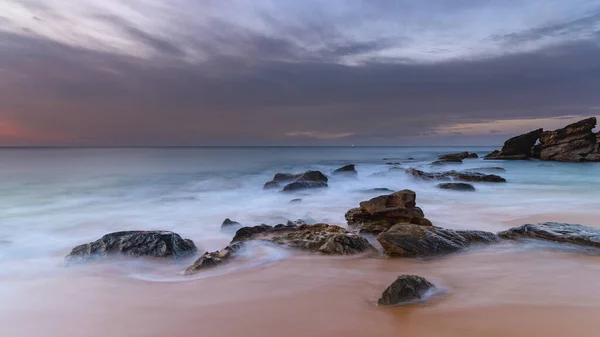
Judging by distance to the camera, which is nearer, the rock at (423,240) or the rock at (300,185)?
the rock at (423,240)

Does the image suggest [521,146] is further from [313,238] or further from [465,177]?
[313,238]

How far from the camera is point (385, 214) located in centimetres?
777

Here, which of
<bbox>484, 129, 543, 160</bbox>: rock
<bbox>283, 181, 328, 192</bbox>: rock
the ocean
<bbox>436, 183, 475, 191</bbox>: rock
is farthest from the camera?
<bbox>484, 129, 543, 160</bbox>: rock

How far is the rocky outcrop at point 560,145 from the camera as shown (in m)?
37.4

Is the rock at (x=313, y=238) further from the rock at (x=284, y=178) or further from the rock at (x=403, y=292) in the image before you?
the rock at (x=284, y=178)

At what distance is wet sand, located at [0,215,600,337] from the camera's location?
352cm

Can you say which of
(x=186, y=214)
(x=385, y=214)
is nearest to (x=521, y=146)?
(x=385, y=214)

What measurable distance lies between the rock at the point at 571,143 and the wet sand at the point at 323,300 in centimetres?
4010

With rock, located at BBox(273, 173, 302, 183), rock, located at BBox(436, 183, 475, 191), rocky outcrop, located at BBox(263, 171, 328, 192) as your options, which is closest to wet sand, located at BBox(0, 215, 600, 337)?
rock, located at BBox(436, 183, 475, 191)

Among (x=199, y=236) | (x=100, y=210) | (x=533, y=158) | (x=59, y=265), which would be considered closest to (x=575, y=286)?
(x=199, y=236)

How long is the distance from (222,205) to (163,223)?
3201 millimetres

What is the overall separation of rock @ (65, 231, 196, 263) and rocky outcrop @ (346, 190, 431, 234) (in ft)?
11.3

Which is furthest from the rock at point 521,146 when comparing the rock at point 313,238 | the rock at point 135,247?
the rock at point 135,247

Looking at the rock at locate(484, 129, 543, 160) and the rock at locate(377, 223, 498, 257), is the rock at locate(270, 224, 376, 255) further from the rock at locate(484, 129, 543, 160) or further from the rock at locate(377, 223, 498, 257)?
the rock at locate(484, 129, 543, 160)
